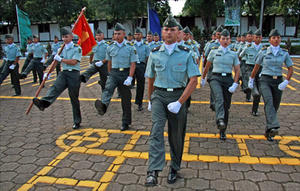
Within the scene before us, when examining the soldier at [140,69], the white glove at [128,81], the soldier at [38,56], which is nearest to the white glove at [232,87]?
the white glove at [128,81]

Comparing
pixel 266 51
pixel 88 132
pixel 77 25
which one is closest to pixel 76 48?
pixel 77 25

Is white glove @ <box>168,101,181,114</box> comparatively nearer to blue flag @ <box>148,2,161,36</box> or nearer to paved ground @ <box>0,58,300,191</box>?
paved ground @ <box>0,58,300,191</box>

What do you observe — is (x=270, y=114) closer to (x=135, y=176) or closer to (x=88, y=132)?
(x=135, y=176)

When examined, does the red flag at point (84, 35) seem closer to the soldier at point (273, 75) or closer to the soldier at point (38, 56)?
the soldier at point (273, 75)

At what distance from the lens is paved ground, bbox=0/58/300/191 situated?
11.6ft

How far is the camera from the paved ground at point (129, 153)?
354 cm

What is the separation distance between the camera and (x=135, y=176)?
3.70 meters

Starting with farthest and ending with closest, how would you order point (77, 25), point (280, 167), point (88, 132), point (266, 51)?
point (77, 25)
point (88, 132)
point (266, 51)
point (280, 167)

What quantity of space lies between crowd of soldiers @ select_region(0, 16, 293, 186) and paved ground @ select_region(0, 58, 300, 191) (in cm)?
32

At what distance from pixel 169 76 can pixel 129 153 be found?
1705 millimetres

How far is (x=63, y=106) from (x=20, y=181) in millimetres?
4208

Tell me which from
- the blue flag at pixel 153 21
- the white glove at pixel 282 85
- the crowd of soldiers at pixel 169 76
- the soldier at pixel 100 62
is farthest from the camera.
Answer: the blue flag at pixel 153 21

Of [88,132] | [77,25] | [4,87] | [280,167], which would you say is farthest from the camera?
[4,87]

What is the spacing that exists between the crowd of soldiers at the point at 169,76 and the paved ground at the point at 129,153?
0.32 meters
